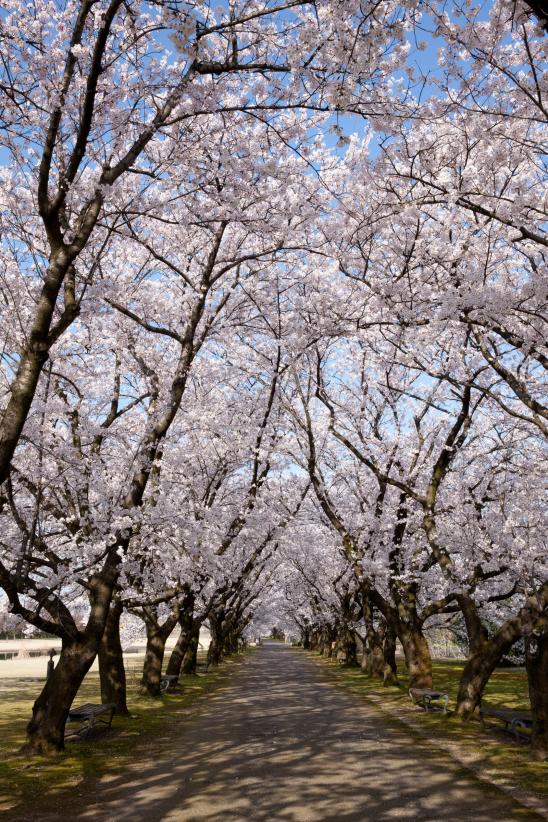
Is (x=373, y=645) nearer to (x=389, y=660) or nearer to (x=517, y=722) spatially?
(x=389, y=660)

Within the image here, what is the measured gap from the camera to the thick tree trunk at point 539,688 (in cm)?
1028

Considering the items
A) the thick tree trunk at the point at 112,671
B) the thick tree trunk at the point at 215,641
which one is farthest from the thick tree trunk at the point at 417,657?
the thick tree trunk at the point at 215,641

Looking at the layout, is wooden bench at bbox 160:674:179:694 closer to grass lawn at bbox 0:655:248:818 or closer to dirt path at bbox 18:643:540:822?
grass lawn at bbox 0:655:248:818

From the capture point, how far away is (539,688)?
10.4m

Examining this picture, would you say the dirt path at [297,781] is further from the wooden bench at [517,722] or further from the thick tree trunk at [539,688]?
the wooden bench at [517,722]

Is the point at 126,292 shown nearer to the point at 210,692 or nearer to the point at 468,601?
the point at 468,601

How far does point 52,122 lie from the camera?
6.37m

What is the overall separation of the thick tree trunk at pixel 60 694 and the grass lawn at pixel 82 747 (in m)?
0.25

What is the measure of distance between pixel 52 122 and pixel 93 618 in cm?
738

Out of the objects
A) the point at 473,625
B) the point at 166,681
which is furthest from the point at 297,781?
the point at 166,681

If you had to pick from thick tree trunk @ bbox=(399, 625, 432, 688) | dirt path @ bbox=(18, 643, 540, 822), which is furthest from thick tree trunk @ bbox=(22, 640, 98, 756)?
thick tree trunk @ bbox=(399, 625, 432, 688)

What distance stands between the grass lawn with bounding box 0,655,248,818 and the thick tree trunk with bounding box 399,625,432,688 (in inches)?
262

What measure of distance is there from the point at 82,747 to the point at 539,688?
25.8 feet

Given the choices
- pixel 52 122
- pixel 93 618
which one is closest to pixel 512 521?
pixel 93 618
